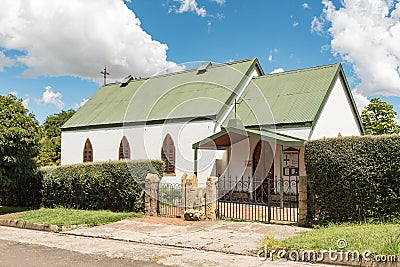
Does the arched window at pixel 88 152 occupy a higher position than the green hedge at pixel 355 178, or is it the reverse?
the arched window at pixel 88 152

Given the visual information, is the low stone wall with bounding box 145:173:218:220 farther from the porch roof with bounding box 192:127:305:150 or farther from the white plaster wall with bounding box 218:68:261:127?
the white plaster wall with bounding box 218:68:261:127

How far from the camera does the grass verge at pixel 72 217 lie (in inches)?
548

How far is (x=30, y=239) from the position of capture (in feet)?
39.5

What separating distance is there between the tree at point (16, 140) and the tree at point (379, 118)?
94.1 ft

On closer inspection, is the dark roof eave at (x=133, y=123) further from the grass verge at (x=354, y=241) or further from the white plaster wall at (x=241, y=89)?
the grass verge at (x=354, y=241)

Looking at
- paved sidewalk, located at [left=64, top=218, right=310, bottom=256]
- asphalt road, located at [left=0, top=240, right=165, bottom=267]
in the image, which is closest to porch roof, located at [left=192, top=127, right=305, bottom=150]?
paved sidewalk, located at [left=64, top=218, right=310, bottom=256]

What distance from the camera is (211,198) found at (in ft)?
46.5

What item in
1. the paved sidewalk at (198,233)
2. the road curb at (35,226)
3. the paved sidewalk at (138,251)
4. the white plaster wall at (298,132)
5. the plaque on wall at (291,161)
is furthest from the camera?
the plaque on wall at (291,161)

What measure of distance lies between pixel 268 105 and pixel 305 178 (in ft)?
34.0

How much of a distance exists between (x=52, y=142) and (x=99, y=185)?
2920 centimetres

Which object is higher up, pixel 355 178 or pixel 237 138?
pixel 237 138

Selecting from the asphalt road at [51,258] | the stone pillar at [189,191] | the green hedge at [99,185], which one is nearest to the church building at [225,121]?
the stone pillar at [189,191]

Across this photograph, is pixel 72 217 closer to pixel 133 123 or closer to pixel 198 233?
pixel 198 233

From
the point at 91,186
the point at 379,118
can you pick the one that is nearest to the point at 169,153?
the point at 91,186
